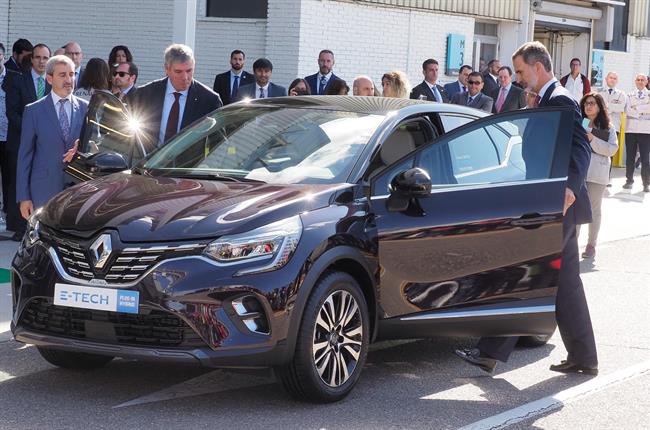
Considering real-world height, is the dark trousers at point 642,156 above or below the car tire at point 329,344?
above

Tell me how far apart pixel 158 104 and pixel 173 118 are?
156 mm

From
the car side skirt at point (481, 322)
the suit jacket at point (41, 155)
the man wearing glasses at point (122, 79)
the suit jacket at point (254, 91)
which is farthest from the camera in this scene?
the suit jacket at point (254, 91)

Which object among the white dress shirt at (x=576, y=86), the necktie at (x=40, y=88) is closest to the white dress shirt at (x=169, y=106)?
the necktie at (x=40, y=88)

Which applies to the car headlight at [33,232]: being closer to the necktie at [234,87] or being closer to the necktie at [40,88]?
the necktie at [40,88]

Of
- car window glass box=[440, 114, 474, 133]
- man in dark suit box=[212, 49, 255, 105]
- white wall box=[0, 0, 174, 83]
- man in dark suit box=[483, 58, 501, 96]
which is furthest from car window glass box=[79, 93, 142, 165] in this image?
man in dark suit box=[483, 58, 501, 96]

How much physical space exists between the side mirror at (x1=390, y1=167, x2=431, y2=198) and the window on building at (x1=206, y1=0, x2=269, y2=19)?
1348 centimetres

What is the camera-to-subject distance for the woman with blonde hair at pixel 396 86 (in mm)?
11203

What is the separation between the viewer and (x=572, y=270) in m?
7.24

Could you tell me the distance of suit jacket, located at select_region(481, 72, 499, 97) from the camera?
1916cm

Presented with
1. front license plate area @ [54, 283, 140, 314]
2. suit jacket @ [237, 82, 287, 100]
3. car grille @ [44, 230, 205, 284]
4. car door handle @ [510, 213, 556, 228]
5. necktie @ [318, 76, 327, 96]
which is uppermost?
necktie @ [318, 76, 327, 96]

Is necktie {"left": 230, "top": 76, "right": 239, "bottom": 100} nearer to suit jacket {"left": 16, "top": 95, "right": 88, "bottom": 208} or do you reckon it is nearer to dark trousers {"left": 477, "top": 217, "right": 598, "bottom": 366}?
suit jacket {"left": 16, "top": 95, "right": 88, "bottom": 208}

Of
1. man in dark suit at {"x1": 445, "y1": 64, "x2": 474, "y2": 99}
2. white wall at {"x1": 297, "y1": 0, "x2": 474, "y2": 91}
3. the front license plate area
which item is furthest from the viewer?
white wall at {"x1": 297, "y1": 0, "x2": 474, "y2": 91}

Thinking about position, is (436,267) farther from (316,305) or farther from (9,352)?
(9,352)

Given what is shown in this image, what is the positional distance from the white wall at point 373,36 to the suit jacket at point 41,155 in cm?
1076
